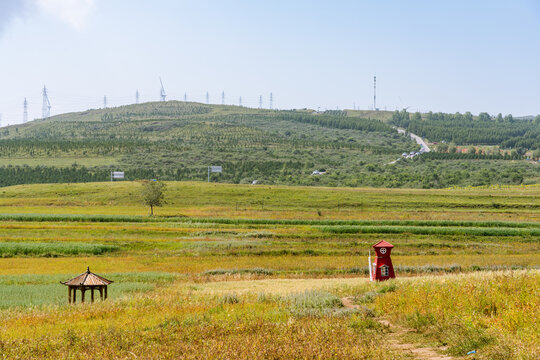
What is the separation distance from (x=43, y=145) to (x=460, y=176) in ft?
410

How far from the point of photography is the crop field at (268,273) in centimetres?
1200

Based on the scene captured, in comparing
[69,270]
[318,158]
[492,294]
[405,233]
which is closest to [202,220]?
[405,233]

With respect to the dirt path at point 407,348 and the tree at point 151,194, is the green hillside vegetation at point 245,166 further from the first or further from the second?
the dirt path at point 407,348

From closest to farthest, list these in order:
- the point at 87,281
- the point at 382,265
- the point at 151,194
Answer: the point at 87,281 → the point at 382,265 → the point at 151,194

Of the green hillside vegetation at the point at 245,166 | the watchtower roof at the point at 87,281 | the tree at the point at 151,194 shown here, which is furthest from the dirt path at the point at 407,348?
the green hillside vegetation at the point at 245,166

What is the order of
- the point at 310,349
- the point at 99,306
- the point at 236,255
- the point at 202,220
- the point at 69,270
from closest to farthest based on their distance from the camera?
the point at 310,349 → the point at 99,306 → the point at 69,270 → the point at 236,255 → the point at 202,220

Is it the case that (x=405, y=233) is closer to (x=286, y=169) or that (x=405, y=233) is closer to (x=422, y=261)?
(x=422, y=261)

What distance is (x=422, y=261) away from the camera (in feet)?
→ 134

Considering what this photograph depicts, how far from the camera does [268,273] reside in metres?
36.0

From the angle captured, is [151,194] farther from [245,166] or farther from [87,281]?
[245,166]

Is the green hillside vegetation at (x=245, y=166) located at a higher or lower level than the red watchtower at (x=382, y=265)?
higher

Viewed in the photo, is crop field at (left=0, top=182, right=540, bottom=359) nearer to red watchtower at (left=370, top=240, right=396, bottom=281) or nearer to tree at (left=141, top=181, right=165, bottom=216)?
red watchtower at (left=370, top=240, right=396, bottom=281)

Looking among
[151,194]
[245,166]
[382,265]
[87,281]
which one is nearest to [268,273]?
[382,265]

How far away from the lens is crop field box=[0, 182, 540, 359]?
12000mm
